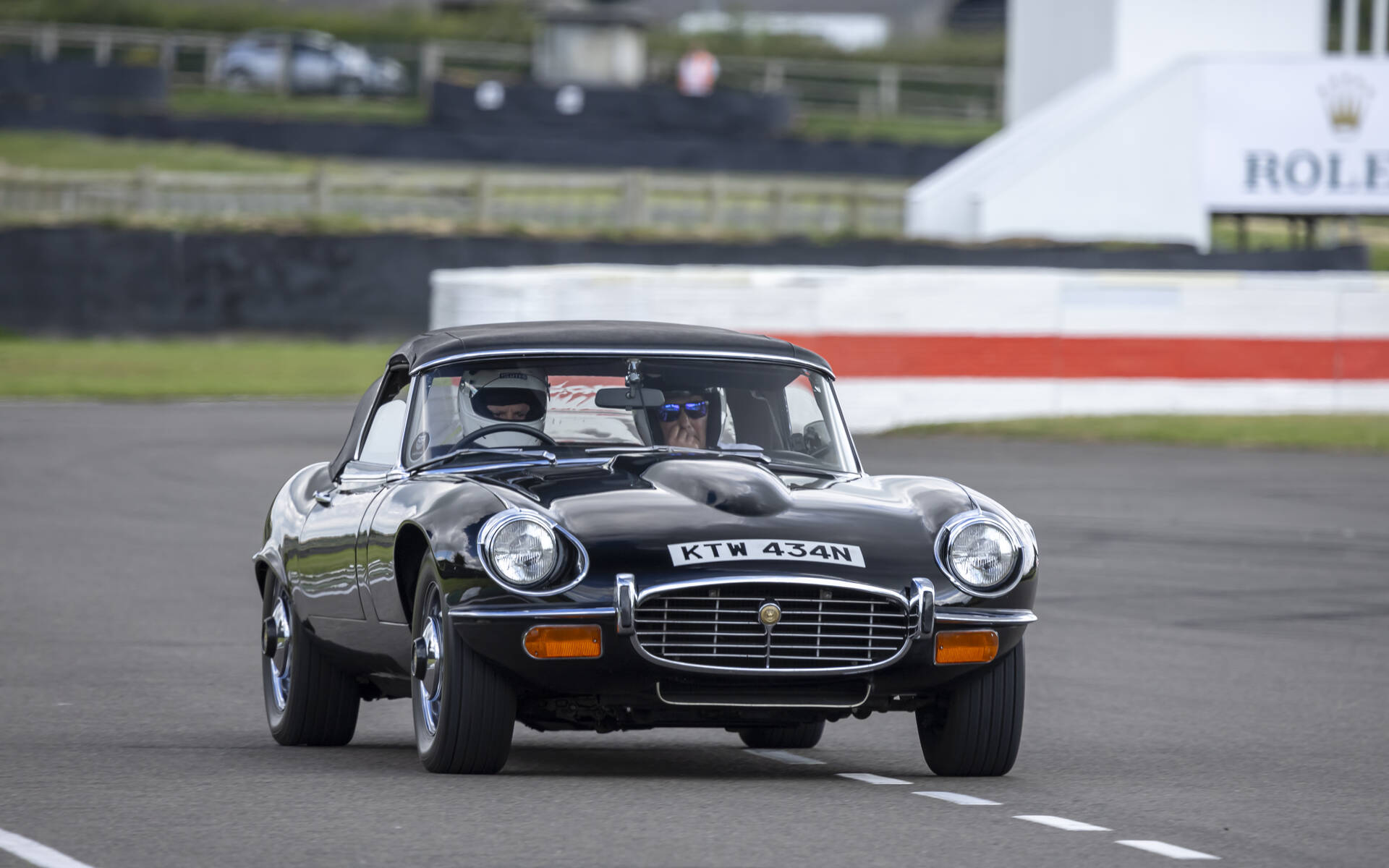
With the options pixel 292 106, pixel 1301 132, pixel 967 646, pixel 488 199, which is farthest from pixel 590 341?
pixel 292 106

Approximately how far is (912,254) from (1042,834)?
21912 millimetres

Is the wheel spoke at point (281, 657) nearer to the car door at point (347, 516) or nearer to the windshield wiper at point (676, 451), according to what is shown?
the car door at point (347, 516)

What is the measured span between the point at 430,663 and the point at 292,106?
40.4 meters

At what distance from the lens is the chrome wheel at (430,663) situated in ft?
20.2

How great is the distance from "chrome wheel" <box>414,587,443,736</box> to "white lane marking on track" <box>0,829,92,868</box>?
4.01 feet

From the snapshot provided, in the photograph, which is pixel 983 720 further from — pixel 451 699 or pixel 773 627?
pixel 451 699

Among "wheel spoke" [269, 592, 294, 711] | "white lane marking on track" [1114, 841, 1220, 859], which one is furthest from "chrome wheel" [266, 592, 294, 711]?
"white lane marking on track" [1114, 841, 1220, 859]

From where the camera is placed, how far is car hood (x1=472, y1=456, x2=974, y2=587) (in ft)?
19.4

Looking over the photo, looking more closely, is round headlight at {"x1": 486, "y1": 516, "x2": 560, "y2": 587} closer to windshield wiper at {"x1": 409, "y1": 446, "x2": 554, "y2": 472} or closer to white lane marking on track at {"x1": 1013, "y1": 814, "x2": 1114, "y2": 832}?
windshield wiper at {"x1": 409, "y1": 446, "x2": 554, "y2": 472}

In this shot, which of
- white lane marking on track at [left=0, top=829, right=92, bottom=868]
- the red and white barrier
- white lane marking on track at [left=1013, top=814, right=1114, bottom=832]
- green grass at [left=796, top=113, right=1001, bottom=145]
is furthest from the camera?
green grass at [left=796, top=113, right=1001, bottom=145]

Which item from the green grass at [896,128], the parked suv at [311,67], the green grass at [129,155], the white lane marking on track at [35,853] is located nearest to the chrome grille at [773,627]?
the white lane marking on track at [35,853]

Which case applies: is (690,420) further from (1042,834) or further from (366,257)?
(366,257)

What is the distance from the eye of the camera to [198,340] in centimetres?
2712

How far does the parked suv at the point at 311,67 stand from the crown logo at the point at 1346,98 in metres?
24.8
